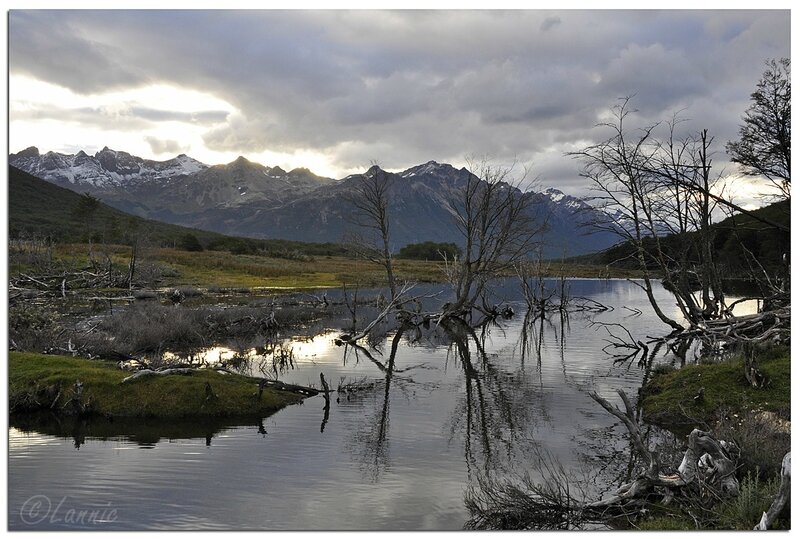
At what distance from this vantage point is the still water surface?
39.6 feet

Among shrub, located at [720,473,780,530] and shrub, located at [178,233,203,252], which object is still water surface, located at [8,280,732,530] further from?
shrub, located at [178,233,203,252]

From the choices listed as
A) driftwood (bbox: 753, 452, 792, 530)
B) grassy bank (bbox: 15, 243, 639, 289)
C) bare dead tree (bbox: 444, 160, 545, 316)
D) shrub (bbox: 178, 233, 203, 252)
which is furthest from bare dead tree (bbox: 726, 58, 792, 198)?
shrub (bbox: 178, 233, 203, 252)

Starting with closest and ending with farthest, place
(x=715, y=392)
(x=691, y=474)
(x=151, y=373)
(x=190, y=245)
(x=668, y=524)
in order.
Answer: (x=668, y=524)
(x=691, y=474)
(x=715, y=392)
(x=151, y=373)
(x=190, y=245)

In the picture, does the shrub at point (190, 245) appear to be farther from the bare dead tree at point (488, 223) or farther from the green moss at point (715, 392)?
the green moss at point (715, 392)

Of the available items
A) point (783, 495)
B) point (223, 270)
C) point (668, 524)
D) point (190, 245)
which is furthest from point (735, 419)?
point (190, 245)

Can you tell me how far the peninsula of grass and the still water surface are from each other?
37.1 inches

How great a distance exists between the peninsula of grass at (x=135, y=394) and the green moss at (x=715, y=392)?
13.2 meters

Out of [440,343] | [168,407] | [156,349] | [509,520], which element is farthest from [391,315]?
[509,520]

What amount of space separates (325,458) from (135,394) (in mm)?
8091

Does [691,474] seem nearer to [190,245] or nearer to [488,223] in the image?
[488,223]

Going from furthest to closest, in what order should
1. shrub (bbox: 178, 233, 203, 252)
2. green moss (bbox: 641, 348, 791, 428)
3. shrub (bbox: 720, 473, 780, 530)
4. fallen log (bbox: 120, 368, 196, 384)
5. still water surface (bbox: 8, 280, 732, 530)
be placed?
shrub (bbox: 178, 233, 203, 252)
fallen log (bbox: 120, 368, 196, 384)
green moss (bbox: 641, 348, 791, 428)
still water surface (bbox: 8, 280, 732, 530)
shrub (bbox: 720, 473, 780, 530)

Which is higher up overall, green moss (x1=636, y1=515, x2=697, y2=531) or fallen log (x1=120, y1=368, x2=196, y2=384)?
fallen log (x1=120, y1=368, x2=196, y2=384)

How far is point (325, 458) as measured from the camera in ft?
50.6

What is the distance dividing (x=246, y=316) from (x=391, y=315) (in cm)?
1484
